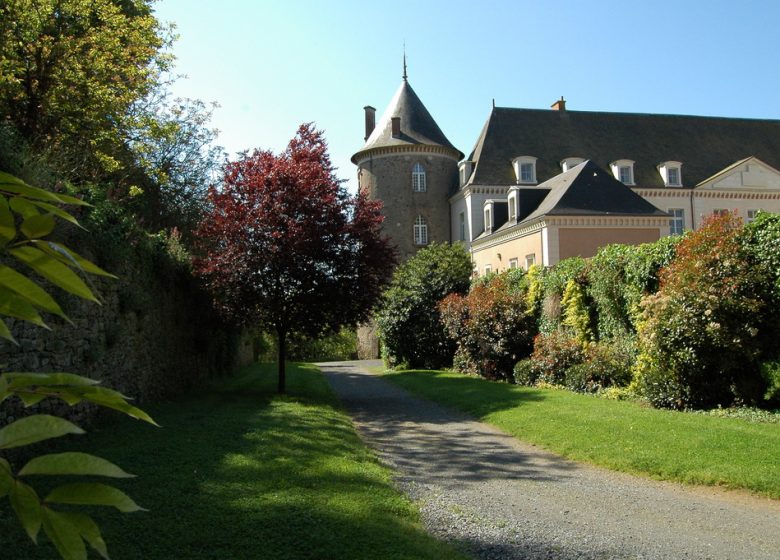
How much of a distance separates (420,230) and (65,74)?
29.9 meters

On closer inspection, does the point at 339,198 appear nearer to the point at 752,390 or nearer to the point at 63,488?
the point at 752,390

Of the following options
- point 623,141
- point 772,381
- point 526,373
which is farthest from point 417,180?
point 772,381

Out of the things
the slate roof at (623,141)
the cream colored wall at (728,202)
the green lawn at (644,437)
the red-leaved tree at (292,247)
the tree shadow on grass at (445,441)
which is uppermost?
the slate roof at (623,141)

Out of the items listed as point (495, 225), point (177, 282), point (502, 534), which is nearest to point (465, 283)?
point (495, 225)

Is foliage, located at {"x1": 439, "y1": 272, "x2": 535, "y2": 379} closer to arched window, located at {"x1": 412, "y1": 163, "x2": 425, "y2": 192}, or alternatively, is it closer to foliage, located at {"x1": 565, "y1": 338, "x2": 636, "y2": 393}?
foliage, located at {"x1": 565, "y1": 338, "x2": 636, "y2": 393}

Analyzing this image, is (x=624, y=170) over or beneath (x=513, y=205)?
over

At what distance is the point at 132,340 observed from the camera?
38.2 feet

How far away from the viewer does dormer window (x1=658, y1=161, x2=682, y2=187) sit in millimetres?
40688

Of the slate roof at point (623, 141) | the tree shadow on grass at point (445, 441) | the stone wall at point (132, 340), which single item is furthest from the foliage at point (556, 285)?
the slate roof at point (623, 141)

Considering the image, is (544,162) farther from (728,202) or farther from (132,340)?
(132,340)

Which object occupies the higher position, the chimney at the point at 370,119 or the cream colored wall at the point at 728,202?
the chimney at the point at 370,119

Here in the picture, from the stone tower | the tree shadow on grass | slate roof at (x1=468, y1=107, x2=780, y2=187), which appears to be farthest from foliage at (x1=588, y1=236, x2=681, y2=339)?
the stone tower

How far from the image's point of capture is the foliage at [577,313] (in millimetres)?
15789

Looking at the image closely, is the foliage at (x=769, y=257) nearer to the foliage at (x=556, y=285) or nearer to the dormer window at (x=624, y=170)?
the foliage at (x=556, y=285)
